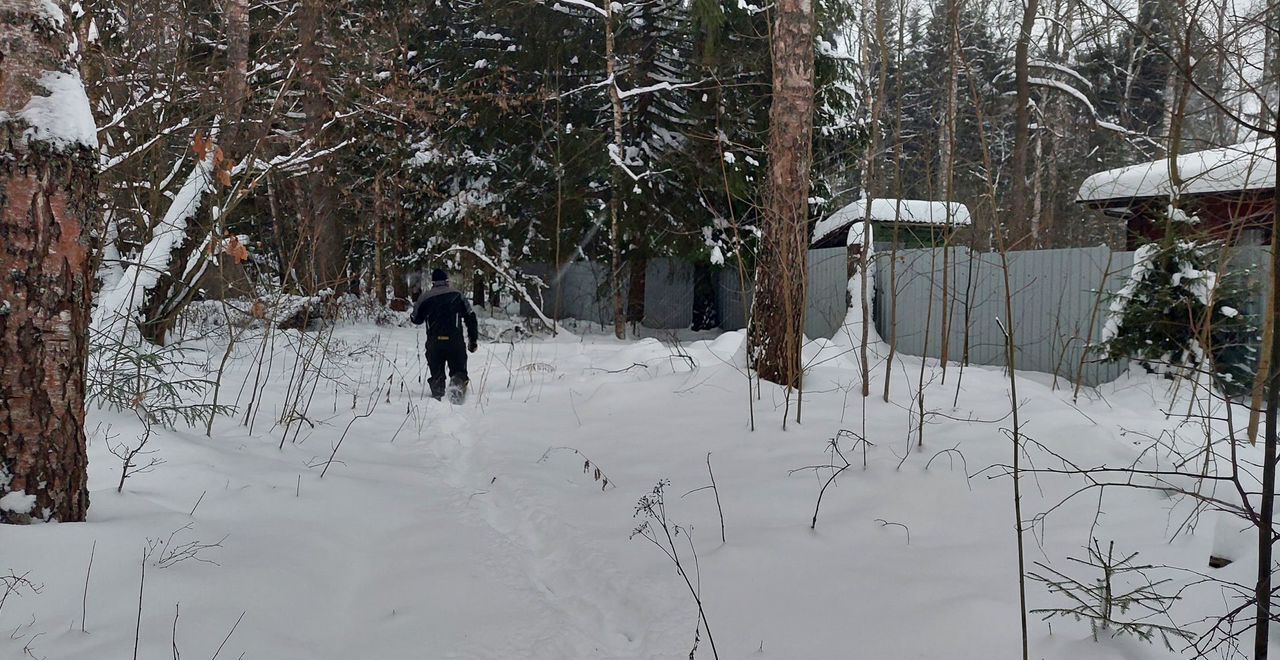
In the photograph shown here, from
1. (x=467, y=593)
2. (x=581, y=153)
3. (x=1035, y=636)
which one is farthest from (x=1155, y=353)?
(x=581, y=153)

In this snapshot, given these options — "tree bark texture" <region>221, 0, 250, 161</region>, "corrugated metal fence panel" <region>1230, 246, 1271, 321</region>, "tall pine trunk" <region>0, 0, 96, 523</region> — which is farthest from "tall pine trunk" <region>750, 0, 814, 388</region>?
"tree bark texture" <region>221, 0, 250, 161</region>

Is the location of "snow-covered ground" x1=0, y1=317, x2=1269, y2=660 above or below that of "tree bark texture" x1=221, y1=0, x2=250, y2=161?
below

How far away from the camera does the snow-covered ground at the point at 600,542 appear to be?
2.56m

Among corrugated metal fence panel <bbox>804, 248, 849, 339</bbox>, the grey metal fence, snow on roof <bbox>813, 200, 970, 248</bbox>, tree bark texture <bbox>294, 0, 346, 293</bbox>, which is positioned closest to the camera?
the grey metal fence

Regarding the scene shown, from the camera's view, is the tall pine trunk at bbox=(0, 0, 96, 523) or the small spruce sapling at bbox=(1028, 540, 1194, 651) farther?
the tall pine trunk at bbox=(0, 0, 96, 523)

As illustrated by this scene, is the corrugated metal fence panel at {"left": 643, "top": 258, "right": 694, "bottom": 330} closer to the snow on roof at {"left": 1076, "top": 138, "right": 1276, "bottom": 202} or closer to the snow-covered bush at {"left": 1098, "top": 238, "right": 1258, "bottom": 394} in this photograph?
the snow on roof at {"left": 1076, "top": 138, "right": 1276, "bottom": 202}

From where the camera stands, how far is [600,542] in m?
3.72

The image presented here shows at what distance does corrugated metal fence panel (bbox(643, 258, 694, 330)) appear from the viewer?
18.3 metres

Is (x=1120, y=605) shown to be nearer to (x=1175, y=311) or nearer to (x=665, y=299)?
(x=1175, y=311)

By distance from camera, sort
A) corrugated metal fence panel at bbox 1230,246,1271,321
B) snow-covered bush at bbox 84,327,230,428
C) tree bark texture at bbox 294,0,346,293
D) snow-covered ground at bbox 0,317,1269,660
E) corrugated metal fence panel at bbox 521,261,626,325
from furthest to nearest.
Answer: corrugated metal fence panel at bbox 521,261,626,325, tree bark texture at bbox 294,0,346,293, corrugated metal fence panel at bbox 1230,246,1271,321, snow-covered bush at bbox 84,327,230,428, snow-covered ground at bbox 0,317,1269,660

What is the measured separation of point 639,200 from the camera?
44.1 ft

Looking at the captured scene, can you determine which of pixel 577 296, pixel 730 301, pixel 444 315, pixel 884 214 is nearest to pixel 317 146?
pixel 444 315

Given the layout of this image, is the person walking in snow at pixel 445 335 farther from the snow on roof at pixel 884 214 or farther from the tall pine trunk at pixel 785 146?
the snow on roof at pixel 884 214

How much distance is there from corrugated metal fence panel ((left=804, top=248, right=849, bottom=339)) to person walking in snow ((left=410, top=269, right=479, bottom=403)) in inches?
192
